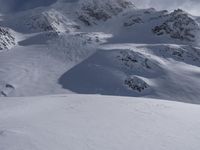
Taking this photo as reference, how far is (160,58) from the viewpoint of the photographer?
9262 centimetres

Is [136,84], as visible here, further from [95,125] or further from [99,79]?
[95,125]

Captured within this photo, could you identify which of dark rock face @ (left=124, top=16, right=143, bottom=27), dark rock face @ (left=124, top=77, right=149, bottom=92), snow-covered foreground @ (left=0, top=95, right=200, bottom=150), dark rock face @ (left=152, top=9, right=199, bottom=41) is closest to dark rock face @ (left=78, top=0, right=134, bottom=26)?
dark rock face @ (left=124, top=16, right=143, bottom=27)

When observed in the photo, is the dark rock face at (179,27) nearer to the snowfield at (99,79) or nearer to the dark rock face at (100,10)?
the snowfield at (99,79)

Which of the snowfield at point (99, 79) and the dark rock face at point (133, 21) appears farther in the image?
the dark rock face at point (133, 21)

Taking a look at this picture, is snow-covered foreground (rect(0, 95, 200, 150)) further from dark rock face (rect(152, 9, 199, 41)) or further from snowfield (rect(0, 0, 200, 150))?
dark rock face (rect(152, 9, 199, 41))

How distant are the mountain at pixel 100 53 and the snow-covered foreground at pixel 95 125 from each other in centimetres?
4900

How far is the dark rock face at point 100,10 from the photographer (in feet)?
457

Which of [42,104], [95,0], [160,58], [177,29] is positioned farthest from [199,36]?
[42,104]

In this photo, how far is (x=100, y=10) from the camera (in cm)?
14388

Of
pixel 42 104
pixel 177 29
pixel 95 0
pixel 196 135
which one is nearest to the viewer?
pixel 196 135

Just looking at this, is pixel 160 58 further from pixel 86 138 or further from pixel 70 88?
pixel 86 138

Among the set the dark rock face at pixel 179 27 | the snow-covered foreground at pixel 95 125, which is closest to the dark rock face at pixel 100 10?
the dark rock face at pixel 179 27

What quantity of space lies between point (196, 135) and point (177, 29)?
108813 mm

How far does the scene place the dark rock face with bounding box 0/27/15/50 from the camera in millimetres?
99375
